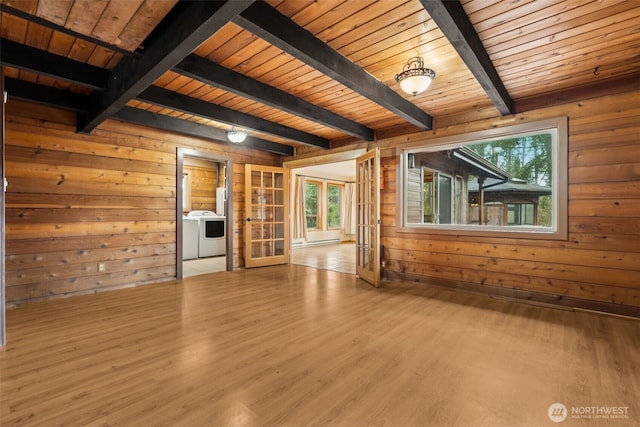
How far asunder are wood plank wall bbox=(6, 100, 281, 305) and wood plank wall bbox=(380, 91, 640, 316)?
4485mm

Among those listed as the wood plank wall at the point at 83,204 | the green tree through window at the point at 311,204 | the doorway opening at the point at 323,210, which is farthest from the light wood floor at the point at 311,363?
the green tree through window at the point at 311,204

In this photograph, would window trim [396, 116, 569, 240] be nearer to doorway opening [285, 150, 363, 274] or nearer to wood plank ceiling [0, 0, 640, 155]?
wood plank ceiling [0, 0, 640, 155]

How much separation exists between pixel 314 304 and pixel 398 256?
5.87 feet

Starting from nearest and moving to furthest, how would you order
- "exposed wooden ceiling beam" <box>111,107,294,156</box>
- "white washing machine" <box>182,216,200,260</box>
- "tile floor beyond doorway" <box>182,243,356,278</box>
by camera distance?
1. "exposed wooden ceiling beam" <box>111,107,294,156</box>
2. "tile floor beyond doorway" <box>182,243,356,278</box>
3. "white washing machine" <box>182,216,200,260</box>

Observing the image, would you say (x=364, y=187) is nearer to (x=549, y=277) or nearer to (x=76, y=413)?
(x=549, y=277)

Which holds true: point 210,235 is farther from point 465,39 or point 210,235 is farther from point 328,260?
point 465,39

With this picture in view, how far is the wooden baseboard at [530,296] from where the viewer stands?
3.02m

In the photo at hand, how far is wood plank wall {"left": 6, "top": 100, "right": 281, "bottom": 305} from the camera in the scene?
11.3 ft

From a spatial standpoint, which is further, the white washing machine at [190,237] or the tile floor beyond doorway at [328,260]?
the white washing machine at [190,237]

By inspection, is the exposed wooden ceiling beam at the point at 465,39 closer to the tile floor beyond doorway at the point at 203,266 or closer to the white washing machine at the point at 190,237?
the tile floor beyond doorway at the point at 203,266

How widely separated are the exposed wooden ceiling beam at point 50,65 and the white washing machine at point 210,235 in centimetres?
432

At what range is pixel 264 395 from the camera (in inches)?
67.7

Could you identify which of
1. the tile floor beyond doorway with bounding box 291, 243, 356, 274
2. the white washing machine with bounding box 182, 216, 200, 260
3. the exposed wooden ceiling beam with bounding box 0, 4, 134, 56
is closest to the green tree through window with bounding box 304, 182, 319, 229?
the tile floor beyond doorway with bounding box 291, 243, 356, 274

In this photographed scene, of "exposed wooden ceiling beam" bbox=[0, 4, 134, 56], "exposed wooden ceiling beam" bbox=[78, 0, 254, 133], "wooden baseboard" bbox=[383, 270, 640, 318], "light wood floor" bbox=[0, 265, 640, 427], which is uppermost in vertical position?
"exposed wooden ceiling beam" bbox=[0, 4, 134, 56]
